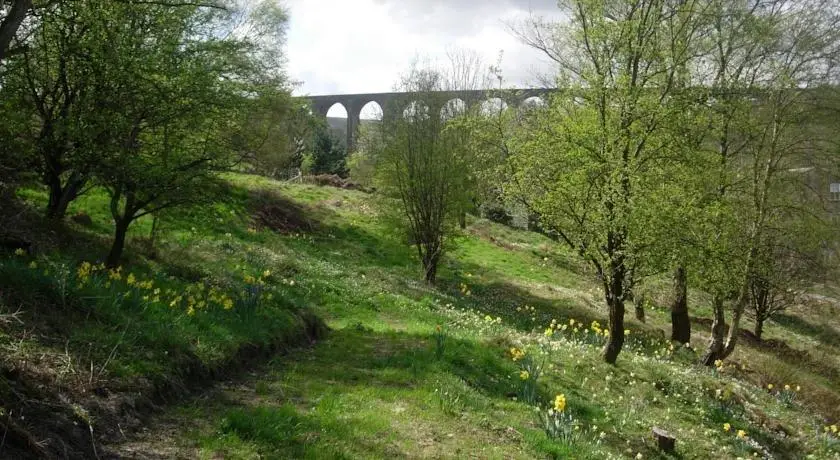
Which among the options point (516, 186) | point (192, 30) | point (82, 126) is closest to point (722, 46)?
point (516, 186)

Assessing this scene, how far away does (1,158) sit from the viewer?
9.44 metres

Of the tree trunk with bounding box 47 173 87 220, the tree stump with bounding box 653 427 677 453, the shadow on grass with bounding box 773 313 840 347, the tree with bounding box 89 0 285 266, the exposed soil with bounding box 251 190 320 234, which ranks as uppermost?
the tree with bounding box 89 0 285 266

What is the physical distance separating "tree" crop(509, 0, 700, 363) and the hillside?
197 centimetres

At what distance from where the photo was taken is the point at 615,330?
11602 mm

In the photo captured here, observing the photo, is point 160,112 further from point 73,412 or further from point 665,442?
point 665,442

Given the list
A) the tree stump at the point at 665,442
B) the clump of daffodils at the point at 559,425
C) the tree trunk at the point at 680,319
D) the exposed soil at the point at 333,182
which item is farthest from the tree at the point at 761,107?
the exposed soil at the point at 333,182

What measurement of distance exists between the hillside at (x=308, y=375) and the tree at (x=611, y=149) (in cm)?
197

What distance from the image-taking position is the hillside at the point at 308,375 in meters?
5.31

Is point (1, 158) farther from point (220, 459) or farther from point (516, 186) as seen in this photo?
point (516, 186)

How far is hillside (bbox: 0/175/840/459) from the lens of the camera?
17.4 feet

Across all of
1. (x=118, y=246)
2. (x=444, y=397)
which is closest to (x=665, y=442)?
(x=444, y=397)

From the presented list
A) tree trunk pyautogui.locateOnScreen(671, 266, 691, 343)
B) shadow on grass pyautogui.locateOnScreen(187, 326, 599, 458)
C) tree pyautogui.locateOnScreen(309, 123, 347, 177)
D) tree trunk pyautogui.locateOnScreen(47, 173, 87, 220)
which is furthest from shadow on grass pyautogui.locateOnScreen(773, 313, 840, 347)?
tree pyautogui.locateOnScreen(309, 123, 347, 177)

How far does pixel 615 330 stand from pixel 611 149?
357cm

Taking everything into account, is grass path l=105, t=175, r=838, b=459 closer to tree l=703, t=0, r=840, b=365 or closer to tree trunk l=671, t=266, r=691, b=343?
tree trunk l=671, t=266, r=691, b=343
